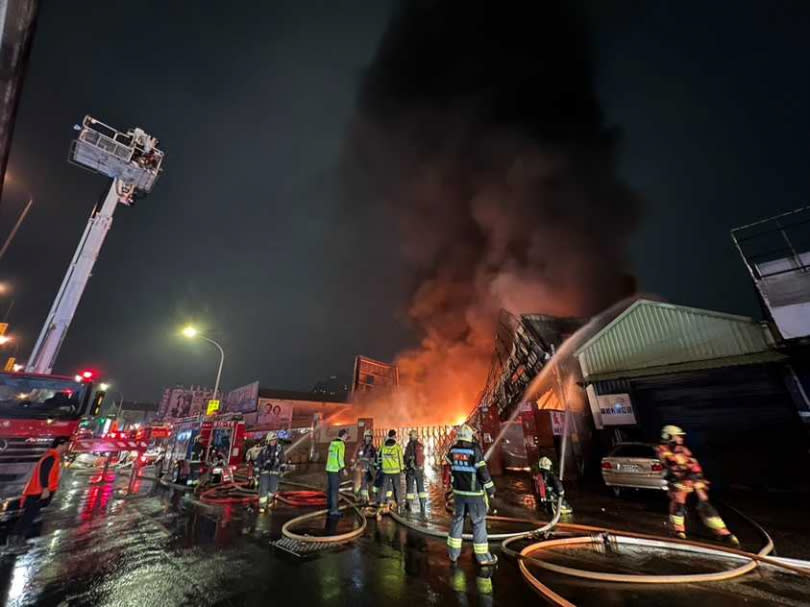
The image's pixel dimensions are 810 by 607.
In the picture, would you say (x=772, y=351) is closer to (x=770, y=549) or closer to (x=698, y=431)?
(x=698, y=431)

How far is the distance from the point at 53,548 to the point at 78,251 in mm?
23475

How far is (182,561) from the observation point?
5.04 meters

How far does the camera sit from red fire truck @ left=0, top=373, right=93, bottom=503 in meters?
7.32

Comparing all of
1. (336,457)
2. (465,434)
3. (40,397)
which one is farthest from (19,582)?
(40,397)

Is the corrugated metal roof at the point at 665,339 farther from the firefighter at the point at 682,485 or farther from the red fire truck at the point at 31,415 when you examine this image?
the red fire truck at the point at 31,415

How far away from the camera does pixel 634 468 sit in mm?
9000

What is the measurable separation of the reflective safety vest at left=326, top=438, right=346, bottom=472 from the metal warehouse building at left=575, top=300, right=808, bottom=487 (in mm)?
11288

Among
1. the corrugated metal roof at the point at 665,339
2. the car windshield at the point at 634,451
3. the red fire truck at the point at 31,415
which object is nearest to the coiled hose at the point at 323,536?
the red fire truck at the point at 31,415

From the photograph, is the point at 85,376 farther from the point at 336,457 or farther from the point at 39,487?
the point at 336,457

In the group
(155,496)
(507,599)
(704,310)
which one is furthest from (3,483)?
(704,310)

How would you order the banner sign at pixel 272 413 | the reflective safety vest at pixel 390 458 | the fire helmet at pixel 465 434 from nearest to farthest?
the fire helmet at pixel 465 434
the reflective safety vest at pixel 390 458
the banner sign at pixel 272 413

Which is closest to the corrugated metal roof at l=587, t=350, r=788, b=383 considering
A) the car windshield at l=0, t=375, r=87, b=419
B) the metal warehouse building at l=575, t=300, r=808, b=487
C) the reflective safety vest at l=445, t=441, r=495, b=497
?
the metal warehouse building at l=575, t=300, r=808, b=487

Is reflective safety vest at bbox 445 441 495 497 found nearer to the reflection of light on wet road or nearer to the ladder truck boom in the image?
the reflection of light on wet road

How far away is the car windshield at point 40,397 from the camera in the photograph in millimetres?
8281
